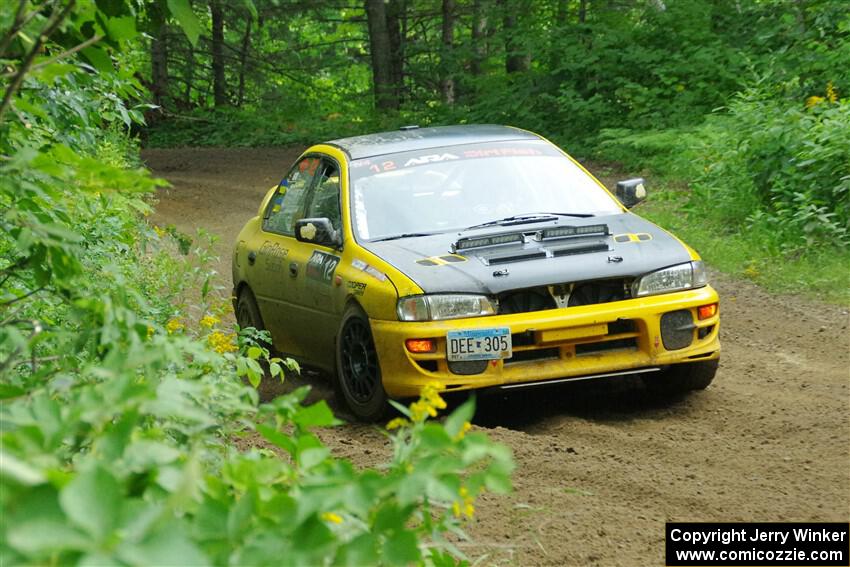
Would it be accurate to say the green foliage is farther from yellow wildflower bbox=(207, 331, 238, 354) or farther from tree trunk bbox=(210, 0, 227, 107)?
tree trunk bbox=(210, 0, 227, 107)

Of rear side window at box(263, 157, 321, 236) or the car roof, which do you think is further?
rear side window at box(263, 157, 321, 236)

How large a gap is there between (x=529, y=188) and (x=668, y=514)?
3.47 m

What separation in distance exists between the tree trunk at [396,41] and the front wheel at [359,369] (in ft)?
82.4

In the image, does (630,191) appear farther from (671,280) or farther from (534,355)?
(534,355)

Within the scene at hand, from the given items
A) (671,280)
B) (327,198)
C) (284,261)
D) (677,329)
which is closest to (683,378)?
(677,329)

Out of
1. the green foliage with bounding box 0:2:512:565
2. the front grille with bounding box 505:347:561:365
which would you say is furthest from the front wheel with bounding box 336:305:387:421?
the green foliage with bounding box 0:2:512:565

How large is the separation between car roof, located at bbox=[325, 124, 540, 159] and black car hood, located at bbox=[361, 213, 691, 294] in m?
1.17

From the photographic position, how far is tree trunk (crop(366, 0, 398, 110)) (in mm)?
31047

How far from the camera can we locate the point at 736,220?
1358cm

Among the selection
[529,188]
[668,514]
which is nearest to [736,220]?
[529,188]

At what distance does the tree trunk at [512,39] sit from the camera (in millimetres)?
26570

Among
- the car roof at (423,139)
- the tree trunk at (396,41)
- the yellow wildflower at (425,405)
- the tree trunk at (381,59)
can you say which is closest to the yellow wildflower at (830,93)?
the car roof at (423,139)

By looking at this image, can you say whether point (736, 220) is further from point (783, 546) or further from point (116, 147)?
point (783, 546)

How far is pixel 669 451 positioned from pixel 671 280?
4.05 ft
